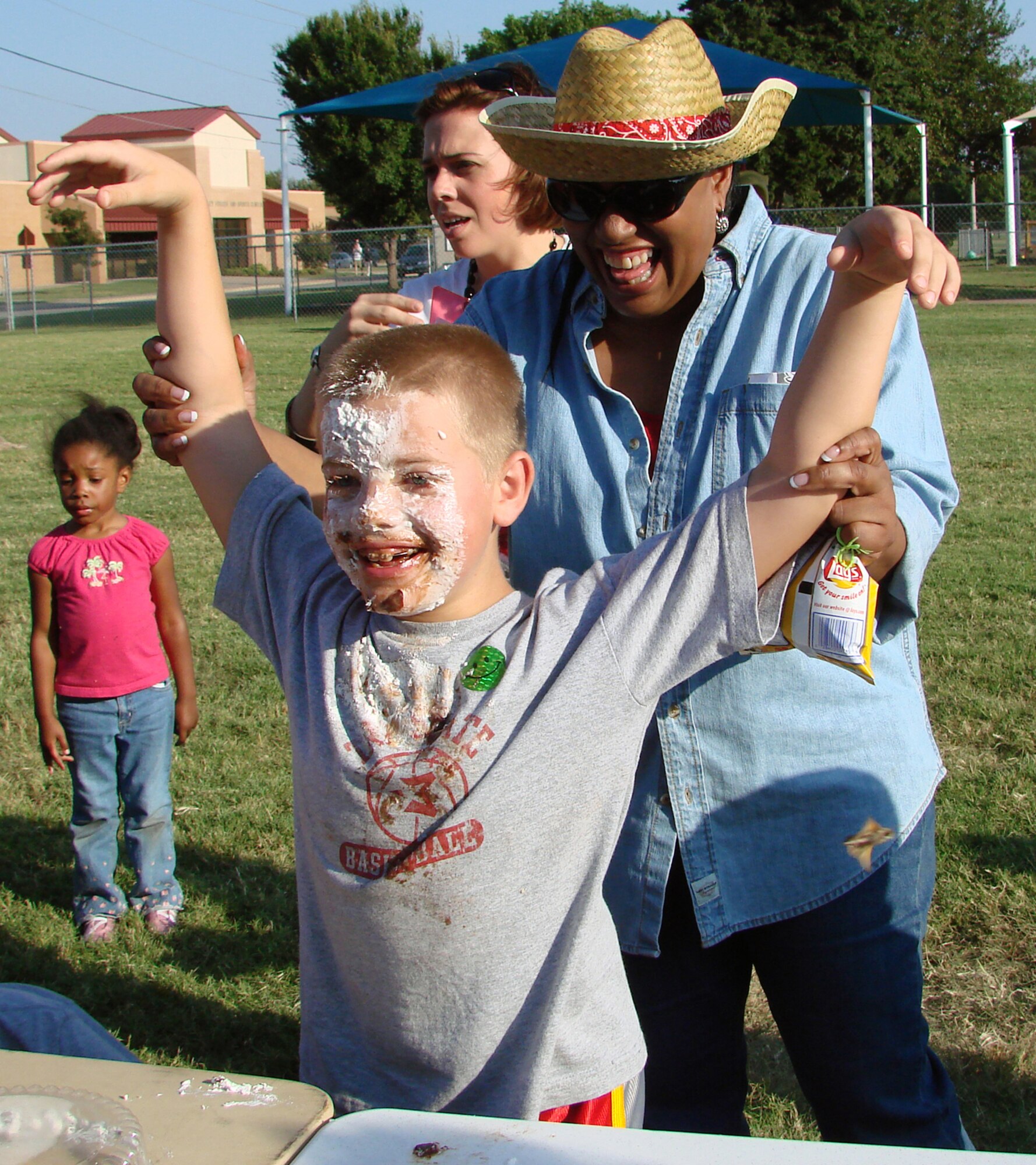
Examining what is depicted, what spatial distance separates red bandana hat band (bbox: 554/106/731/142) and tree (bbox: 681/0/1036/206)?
3324cm

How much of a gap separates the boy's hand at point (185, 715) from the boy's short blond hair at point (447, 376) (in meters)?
2.34

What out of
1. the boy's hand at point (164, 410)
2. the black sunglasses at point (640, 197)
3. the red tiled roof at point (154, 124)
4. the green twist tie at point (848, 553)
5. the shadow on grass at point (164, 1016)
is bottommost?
the shadow on grass at point (164, 1016)

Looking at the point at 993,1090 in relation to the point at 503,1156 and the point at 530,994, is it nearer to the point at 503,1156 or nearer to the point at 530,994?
the point at 530,994

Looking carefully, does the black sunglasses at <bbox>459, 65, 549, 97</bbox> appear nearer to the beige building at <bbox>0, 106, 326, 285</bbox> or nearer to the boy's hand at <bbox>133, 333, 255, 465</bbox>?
the boy's hand at <bbox>133, 333, 255, 465</bbox>

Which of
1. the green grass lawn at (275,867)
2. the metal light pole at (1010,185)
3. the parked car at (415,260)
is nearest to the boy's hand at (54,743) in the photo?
the green grass lawn at (275,867)

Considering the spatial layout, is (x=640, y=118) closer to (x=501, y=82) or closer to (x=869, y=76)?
(x=501, y=82)

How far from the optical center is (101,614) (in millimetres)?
3703

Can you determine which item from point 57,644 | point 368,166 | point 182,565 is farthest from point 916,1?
point 57,644

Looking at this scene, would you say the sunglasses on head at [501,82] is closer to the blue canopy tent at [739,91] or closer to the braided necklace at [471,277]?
the braided necklace at [471,277]

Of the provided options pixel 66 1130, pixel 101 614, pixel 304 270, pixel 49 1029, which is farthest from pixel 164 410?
pixel 304 270

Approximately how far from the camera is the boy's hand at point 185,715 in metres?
3.90

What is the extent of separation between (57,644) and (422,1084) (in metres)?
2.59

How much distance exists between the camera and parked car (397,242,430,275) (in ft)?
92.0

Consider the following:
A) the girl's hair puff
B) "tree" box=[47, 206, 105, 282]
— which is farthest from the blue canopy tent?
"tree" box=[47, 206, 105, 282]
